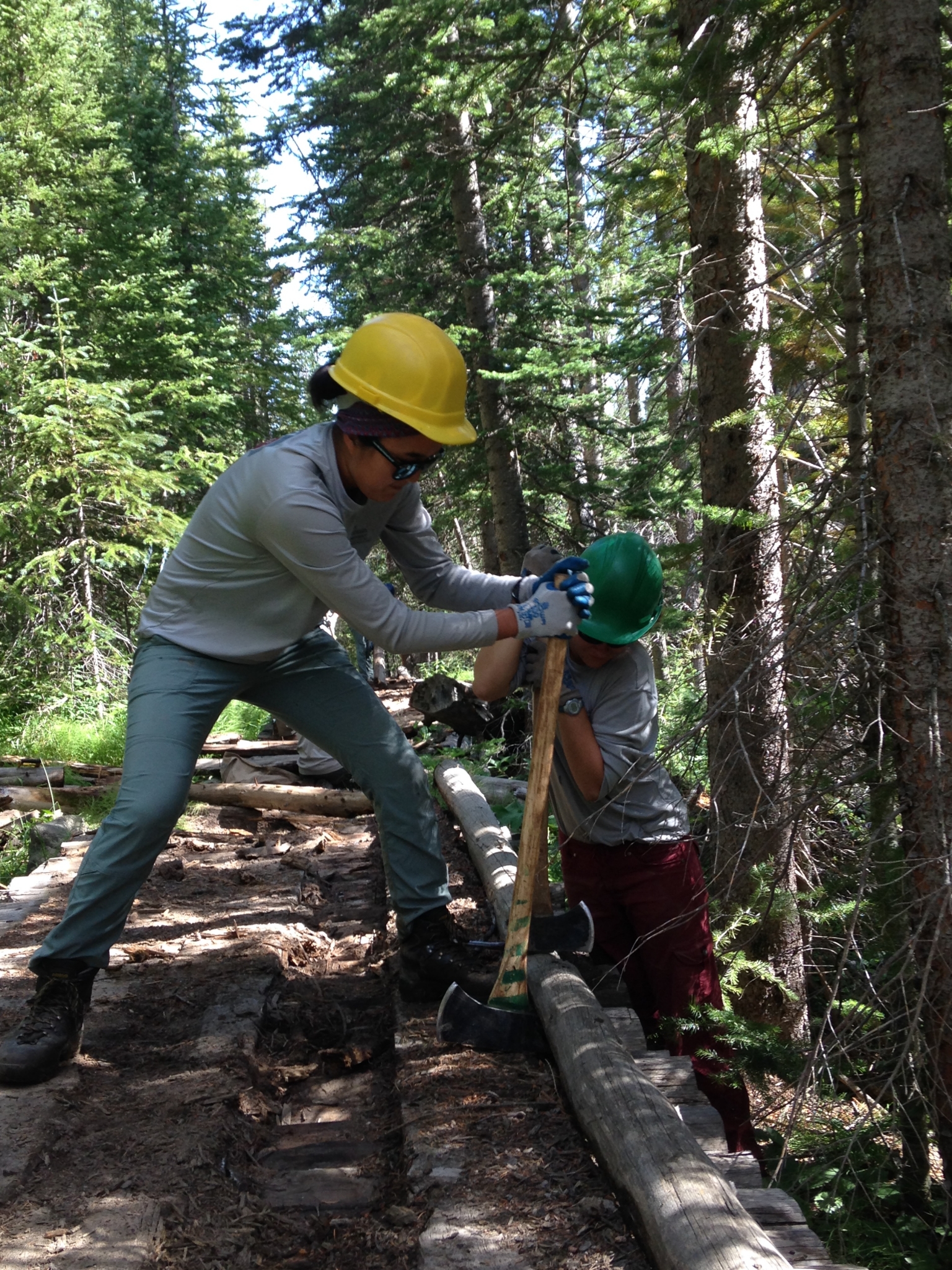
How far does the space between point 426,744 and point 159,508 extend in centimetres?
470

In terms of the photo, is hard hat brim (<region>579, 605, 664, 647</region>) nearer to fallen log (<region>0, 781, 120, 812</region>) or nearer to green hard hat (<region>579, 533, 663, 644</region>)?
green hard hat (<region>579, 533, 663, 644</region>)

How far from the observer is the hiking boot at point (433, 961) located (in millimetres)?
3740

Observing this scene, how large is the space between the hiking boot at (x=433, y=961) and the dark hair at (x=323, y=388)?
1946mm

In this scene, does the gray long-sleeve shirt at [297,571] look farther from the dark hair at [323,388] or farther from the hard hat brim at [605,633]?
the hard hat brim at [605,633]

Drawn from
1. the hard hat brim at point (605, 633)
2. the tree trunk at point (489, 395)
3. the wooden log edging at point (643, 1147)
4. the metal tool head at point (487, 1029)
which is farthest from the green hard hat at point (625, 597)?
the tree trunk at point (489, 395)

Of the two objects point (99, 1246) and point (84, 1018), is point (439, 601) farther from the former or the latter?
point (99, 1246)

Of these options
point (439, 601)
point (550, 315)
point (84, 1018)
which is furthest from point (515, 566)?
point (84, 1018)

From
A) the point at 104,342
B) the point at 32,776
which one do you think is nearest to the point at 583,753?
the point at 32,776

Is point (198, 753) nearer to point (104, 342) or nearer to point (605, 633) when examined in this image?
point (605, 633)

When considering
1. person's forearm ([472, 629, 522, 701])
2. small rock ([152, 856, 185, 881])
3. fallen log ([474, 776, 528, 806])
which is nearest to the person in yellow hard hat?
person's forearm ([472, 629, 522, 701])

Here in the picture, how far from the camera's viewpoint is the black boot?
3234 mm

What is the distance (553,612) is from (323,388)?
3.75ft

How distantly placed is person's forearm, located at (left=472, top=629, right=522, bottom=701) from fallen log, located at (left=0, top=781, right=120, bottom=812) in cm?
545

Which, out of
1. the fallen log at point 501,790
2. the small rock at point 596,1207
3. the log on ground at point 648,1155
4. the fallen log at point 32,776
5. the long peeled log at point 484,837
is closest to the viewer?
the log on ground at point 648,1155
